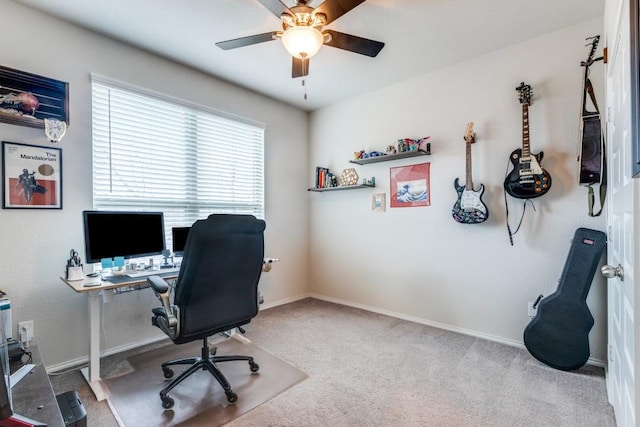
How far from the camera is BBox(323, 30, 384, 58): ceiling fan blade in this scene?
1.92 metres

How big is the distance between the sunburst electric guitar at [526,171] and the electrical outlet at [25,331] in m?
3.77

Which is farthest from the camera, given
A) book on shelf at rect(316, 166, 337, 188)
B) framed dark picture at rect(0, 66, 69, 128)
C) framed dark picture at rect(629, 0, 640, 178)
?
book on shelf at rect(316, 166, 337, 188)

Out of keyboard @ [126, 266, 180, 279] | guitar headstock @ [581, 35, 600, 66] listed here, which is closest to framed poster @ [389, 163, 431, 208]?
guitar headstock @ [581, 35, 600, 66]

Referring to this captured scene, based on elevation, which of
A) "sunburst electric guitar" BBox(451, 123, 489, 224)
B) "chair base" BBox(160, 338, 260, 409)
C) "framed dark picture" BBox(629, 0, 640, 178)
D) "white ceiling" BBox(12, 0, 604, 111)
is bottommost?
"chair base" BBox(160, 338, 260, 409)

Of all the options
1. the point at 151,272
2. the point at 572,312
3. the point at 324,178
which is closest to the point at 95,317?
the point at 151,272

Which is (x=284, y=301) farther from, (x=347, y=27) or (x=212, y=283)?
(x=347, y=27)

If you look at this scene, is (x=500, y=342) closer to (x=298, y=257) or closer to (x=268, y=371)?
(x=268, y=371)

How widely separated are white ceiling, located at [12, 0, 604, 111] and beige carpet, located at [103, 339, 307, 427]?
259 cm

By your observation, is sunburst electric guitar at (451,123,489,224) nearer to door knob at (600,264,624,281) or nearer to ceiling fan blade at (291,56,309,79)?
door knob at (600,264,624,281)

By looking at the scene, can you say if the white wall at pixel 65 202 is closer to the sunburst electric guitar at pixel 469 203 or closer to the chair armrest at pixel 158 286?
the chair armrest at pixel 158 286

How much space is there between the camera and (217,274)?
5.92 ft

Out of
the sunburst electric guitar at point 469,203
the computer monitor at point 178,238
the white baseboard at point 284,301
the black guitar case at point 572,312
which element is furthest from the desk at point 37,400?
the sunburst electric guitar at point 469,203

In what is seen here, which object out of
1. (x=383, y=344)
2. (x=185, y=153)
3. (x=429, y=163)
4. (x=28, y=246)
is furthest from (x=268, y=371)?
(x=429, y=163)

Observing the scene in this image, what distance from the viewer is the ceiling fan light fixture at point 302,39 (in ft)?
5.74
